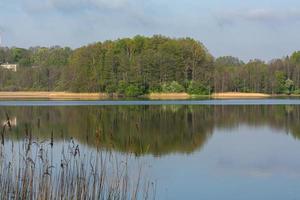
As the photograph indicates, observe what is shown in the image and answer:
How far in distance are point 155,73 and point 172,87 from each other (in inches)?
159

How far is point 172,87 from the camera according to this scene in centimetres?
7106

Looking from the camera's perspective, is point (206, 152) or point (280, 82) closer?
point (206, 152)

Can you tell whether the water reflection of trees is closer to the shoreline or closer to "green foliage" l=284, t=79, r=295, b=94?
the shoreline

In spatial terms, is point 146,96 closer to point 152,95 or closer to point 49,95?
point 152,95

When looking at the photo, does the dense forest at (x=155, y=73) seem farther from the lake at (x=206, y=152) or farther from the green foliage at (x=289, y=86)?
the lake at (x=206, y=152)

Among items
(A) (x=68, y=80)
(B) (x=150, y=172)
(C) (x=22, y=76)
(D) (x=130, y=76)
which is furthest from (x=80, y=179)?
(C) (x=22, y=76)

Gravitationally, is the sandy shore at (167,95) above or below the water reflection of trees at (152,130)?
below

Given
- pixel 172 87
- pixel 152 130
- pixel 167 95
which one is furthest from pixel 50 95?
pixel 152 130

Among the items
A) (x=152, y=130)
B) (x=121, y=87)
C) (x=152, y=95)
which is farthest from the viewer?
(x=121, y=87)

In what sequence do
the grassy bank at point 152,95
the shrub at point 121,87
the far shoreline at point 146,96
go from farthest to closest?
the shrub at point 121,87 → the grassy bank at point 152,95 → the far shoreline at point 146,96

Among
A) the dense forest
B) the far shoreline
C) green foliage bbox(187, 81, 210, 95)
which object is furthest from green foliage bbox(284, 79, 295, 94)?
green foliage bbox(187, 81, 210, 95)

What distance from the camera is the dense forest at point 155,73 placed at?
73.1 m

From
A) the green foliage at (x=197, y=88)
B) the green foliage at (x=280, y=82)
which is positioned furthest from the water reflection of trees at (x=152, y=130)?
the green foliage at (x=280, y=82)

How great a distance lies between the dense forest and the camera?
73062 mm
